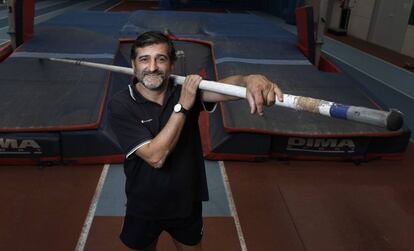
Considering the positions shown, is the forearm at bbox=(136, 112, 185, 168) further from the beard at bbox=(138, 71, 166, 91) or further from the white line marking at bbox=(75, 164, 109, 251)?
the white line marking at bbox=(75, 164, 109, 251)

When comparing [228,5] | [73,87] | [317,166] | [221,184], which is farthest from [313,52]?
[228,5]

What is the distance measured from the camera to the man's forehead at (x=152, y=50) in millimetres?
1939

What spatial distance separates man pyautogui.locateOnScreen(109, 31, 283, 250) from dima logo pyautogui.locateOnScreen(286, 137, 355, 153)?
269 cm

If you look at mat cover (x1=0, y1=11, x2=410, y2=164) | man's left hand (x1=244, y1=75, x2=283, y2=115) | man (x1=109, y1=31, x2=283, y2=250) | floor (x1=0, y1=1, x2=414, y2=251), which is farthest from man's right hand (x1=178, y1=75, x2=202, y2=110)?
mat cover (x1=0, y1=11, x2=410, y2=164)

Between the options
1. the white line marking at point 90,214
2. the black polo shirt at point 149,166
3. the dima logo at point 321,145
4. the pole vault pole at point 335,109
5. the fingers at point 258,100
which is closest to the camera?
the pole vault pole at point 335,109

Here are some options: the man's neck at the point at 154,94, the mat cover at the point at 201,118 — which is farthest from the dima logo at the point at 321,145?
the man's neck at the point at 154,94

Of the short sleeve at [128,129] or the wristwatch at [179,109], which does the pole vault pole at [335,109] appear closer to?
the wristwatch at [179,109]

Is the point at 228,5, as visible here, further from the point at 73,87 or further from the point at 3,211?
the point at 3,211

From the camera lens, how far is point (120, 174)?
4.38 meters

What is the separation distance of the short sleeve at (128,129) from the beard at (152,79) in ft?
0.66

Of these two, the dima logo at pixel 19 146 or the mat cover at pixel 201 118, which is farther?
the mat cover at pixel 201 118

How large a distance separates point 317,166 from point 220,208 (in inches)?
67.7

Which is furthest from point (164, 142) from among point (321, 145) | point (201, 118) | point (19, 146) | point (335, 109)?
point (201, 118)

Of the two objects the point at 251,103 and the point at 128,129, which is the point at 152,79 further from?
the point at 251,103
